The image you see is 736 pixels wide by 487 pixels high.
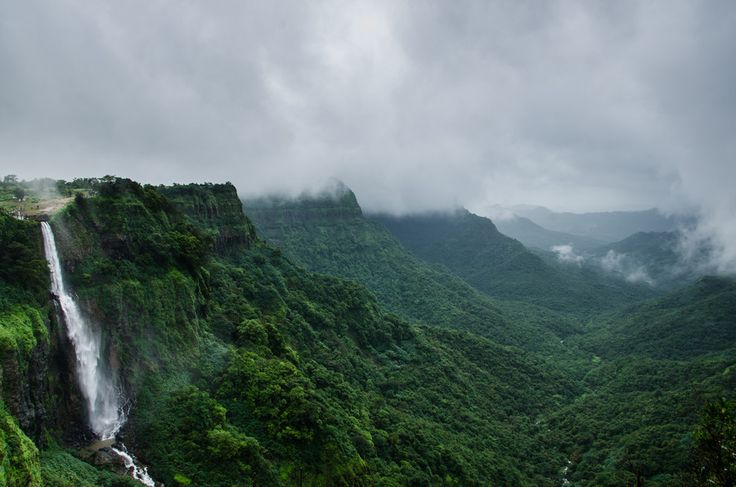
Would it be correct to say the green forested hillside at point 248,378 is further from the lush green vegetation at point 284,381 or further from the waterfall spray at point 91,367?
the waterfall spray at point 91,367

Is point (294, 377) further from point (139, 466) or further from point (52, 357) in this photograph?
point (52, 357)

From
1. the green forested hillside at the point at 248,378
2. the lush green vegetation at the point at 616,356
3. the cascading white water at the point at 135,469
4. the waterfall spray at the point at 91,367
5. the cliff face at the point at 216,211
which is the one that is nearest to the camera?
the cascading white water at the point at 135,469

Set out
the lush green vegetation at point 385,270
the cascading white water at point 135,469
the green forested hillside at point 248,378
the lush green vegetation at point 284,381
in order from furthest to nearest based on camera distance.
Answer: the lush green vegetation at point 385,270
the green forested hillside at point 248,378
the cascading white water at point 135,469
the lush green vegetation at point 284,381

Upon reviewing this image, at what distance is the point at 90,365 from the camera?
103 feet

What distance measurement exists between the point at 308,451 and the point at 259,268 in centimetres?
3832

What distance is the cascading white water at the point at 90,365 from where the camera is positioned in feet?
100

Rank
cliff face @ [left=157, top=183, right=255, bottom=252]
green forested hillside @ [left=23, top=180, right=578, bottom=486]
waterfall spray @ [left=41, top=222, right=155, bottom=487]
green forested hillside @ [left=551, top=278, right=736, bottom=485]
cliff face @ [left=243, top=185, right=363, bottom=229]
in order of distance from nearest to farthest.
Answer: waterfall spray @ [left=41, top=222, right=155, bottom=487]
green forested hillside @ [left=23, top=180, right=578, bottom=486]
green forested hillside @ [left=551, top=278, right=736, bottom=485]
cliff face @ [left=157, top=183, right=255, bottom=252]
cliff face @ [left=243, top=185, right=363, bottom=229]

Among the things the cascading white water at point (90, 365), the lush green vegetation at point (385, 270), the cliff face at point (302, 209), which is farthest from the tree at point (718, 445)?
the cliff face at point (302, 209)

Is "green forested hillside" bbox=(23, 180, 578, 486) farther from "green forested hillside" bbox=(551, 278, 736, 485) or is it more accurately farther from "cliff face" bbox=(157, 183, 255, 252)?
"green forested hillside" bbox=(551, 278, 736, 485)

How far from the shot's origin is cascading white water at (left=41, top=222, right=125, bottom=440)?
30516 mm

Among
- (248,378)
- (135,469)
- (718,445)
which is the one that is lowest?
(135,469)

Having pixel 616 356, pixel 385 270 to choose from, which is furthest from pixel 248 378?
pixel 616 356

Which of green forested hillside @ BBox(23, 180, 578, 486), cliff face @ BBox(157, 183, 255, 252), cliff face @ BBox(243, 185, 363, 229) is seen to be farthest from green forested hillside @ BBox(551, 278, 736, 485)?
cliff face @ BBox(243, 185, 363, 229)

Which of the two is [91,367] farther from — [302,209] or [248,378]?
[302,209]
